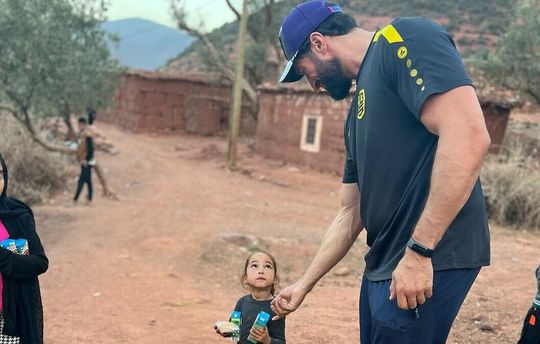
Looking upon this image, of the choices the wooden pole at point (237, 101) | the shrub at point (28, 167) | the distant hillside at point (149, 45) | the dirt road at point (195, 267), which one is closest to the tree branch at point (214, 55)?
the wooden pole at point (237, 101)

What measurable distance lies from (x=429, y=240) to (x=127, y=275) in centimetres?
516

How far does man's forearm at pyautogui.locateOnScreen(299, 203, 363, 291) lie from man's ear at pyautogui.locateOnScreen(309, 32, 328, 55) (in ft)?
2.24

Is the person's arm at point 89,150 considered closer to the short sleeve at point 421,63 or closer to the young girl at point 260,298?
the young girl at point 260,298

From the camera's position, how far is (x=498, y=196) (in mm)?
10242

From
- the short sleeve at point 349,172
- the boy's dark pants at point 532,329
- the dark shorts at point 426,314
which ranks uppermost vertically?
the short sleeve at point 349,172

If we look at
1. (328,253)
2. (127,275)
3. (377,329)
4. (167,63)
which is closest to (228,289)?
(127,275)

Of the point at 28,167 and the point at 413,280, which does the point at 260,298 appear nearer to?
the point at 413,280

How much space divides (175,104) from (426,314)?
24.5 m

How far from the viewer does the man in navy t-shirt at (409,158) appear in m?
1.49

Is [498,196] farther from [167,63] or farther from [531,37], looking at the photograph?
[167,63]

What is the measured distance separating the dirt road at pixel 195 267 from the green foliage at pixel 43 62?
7.86 feet

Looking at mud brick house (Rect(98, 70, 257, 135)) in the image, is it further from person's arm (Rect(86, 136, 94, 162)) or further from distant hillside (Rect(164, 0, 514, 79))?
person's arm (Rect(86, 136, 94, 162))

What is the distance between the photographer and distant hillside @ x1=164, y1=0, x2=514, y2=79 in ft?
113

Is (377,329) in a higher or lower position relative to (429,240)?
lower
